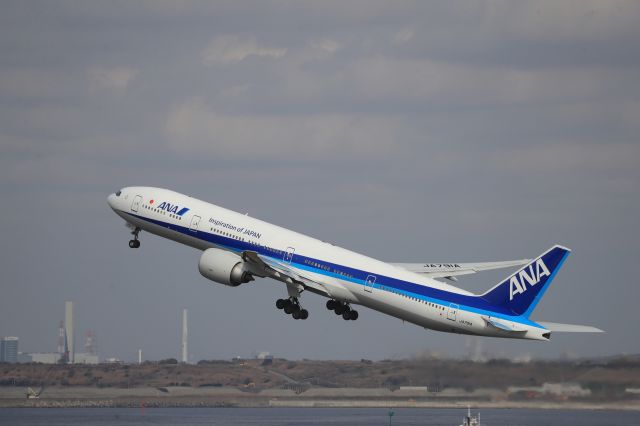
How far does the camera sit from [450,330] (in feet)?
246

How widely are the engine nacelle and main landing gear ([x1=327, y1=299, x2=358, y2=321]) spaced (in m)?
5.41

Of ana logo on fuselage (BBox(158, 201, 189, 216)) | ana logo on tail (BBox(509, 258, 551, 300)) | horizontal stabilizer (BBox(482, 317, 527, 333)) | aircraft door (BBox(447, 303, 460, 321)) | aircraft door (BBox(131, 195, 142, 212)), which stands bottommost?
horizontal stabilizer (BBox(482, 317, 527, 333))

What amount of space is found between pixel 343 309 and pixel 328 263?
18.7 feet

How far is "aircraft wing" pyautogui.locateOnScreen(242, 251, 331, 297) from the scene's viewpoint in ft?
261

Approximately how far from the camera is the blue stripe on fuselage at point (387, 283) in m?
73.2

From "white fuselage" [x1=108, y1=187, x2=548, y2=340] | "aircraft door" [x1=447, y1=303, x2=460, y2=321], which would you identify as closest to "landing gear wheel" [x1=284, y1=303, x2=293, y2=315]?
"white fuselage" [x1=108, y1=187, x2=548, y2=340]

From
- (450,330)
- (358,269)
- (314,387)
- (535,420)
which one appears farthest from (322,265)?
(535,420)

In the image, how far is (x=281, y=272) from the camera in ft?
262

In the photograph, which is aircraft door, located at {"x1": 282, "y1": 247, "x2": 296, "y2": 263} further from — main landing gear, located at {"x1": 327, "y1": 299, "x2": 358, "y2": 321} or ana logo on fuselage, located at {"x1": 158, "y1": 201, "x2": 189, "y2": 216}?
ana logo on fuselage, located at {"x1": 158, "y1": 201, "x2": 189, "y2": 216}

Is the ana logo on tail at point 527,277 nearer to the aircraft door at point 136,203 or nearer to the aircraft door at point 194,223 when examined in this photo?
the aircraft door at point 194,223

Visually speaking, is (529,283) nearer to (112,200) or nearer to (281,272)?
(281,272)

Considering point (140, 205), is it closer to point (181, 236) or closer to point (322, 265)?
point (181, 236)

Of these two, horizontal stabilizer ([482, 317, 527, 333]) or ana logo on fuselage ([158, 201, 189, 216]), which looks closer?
horizontal stabilizer ([482, 317, 527, 333])

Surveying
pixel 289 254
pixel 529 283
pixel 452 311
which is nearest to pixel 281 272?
pixel 289 254
